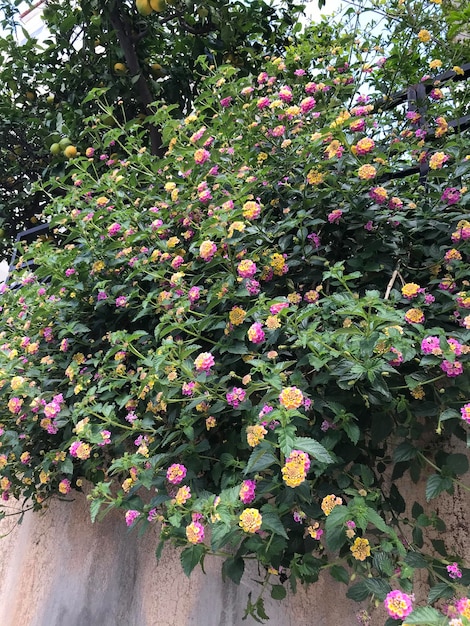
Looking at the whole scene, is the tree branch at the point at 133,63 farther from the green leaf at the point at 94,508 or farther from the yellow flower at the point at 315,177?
the green leaf at the point at 94,508

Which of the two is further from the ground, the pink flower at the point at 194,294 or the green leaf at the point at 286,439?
the pink flower at the point at 194,294

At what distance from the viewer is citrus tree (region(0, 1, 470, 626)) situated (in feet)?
2.89

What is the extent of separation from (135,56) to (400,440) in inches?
85.6

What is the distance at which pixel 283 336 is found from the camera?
1.07 metres

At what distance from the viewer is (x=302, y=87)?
163cm

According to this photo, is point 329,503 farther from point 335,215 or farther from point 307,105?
point 307,105

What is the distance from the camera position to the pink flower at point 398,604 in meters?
0.73

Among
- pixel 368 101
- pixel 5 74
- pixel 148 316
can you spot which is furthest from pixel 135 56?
pixel 148 316

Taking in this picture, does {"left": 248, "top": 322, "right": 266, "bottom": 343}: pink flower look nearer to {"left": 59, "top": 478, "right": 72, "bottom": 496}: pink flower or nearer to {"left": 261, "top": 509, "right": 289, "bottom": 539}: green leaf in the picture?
{"left": 261, "top": 509, "right": 289, "bottom": 539}: green leaf

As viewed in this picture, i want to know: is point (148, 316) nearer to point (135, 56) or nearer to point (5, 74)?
point (135, 56)

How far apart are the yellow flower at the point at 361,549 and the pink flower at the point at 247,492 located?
7.9 inches

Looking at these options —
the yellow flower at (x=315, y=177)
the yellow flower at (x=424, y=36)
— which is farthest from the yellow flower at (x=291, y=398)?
the yellow flower at (x=424, y=36)

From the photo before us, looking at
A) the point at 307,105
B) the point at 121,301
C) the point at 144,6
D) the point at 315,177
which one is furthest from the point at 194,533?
the point at 144,6

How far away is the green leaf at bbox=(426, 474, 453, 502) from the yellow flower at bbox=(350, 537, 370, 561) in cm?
15
